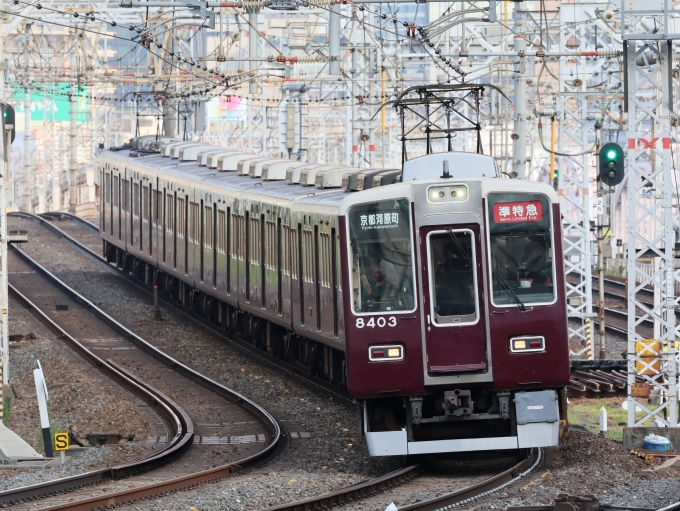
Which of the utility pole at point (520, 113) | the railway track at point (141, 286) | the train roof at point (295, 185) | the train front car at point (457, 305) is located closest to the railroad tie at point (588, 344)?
the railway track at point (141, 286)

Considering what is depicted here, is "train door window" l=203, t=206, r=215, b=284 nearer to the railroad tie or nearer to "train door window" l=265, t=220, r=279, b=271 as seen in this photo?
"train door window" l=265, t=220, r=279, b=271

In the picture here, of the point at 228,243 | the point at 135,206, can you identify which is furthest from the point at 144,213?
the point at 228,243

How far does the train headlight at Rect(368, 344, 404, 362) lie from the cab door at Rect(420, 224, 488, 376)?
214 mm

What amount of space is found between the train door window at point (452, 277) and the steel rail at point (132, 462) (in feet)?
9.24

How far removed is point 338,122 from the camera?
6119cm

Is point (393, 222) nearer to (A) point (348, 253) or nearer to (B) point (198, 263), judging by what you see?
(A) point (348, 253)

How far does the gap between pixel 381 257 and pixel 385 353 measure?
0.76 m

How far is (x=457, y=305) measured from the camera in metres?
→ 11.0

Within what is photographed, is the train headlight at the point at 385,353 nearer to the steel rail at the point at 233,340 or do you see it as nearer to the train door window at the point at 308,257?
the train door window at the point at 308,257

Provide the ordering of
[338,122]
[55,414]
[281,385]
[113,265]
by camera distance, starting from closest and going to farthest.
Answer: [55,414], [281,385], [113,265], [338,122]

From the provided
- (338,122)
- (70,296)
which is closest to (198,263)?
(70,296)

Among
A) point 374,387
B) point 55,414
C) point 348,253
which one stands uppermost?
point 348,253

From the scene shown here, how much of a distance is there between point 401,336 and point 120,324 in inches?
482

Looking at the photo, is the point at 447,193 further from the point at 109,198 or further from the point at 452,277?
the point at 109,198
